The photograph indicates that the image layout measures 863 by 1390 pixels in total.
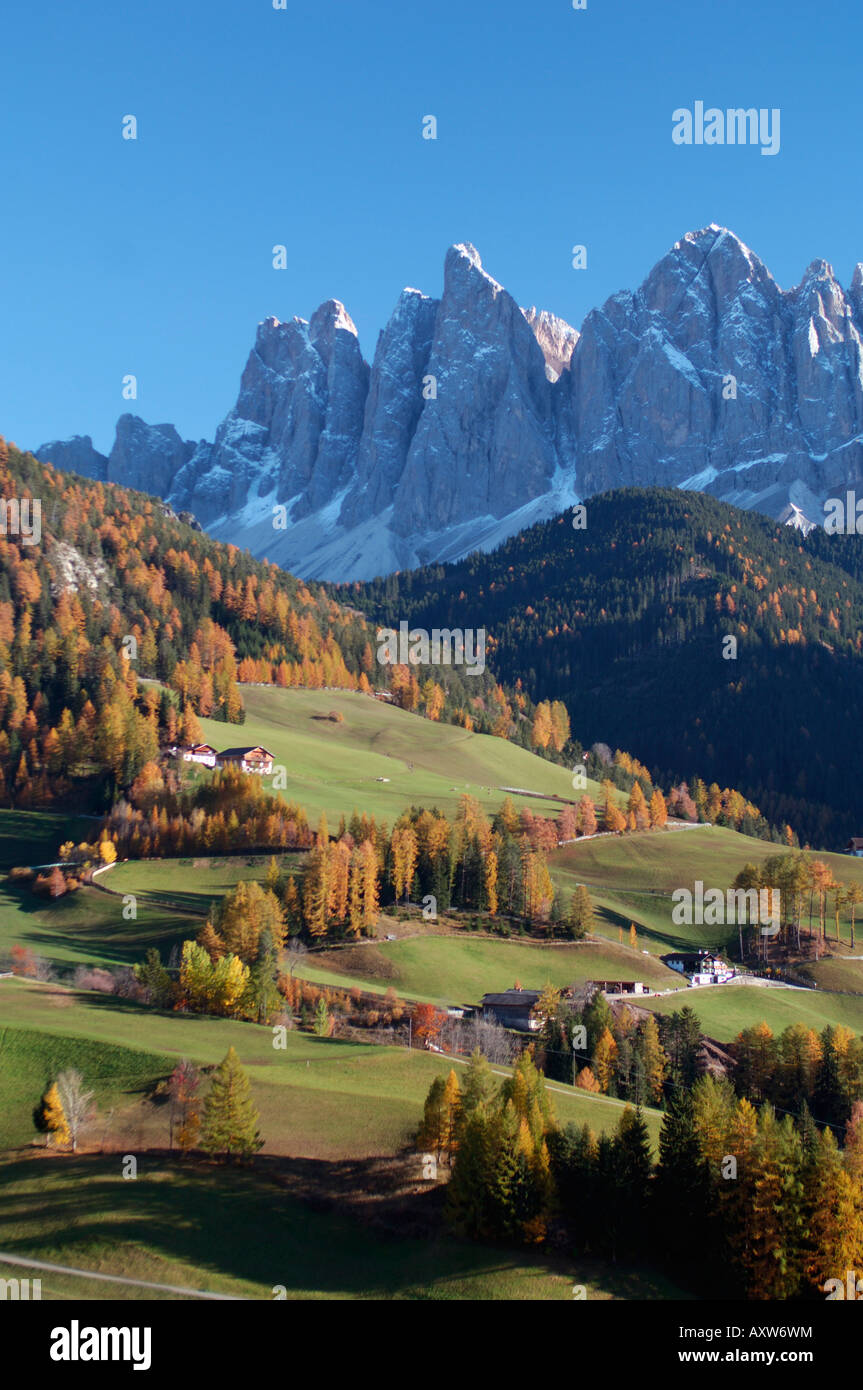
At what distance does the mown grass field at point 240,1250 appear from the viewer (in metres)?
45.4

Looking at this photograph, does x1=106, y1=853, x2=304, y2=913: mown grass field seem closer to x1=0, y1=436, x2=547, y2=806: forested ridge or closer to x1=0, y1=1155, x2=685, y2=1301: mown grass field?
x1=0, y1=436, x2=547, y2=806: forested ridge

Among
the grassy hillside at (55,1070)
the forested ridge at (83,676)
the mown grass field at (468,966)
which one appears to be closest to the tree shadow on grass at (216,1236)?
the grassy hillside at (55,1070)

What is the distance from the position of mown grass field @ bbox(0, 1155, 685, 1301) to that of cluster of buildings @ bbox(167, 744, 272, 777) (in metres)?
89.0

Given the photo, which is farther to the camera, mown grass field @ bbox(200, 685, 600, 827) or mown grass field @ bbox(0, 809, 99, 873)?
mown grass field @ bbox(200, 685, 600, 827)

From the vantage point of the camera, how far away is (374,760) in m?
166

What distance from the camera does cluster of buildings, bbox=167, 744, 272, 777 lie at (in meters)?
140

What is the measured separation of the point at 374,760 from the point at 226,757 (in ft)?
96.3

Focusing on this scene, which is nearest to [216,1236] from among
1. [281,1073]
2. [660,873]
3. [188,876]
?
[281,1073]

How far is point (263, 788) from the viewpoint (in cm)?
13338

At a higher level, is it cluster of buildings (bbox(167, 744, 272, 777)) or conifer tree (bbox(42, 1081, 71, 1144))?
cluster of buildings (bbox(167, 744, 272, 777))

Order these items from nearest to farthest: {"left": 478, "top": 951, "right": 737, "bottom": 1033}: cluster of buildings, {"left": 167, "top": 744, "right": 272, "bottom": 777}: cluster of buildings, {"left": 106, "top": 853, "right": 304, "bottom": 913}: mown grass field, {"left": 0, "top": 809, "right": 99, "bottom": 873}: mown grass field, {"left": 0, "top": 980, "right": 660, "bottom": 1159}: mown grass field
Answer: {"left": 0, "top": 980, "right": 660, "bottom": 1159}: mown grass field < {"left": 478, "top": 951, "right": 737, "bottom": 1033}: cluster of buildings < {"left": 106, "top": 853, "right": 304, "bottom": 913}: mown grass field < {"left": 0, "top": 809, "right": 99, "bottom": 873}: mown grass field < {"left": 167, "top": 744, "right": 272, "bottom": 777}: cluster of buildings

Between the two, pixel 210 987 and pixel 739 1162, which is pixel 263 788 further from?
pixel 739 1162

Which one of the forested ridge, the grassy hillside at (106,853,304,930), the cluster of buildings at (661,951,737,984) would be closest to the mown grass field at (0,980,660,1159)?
the grassy hillside at (106,853,304,930)
